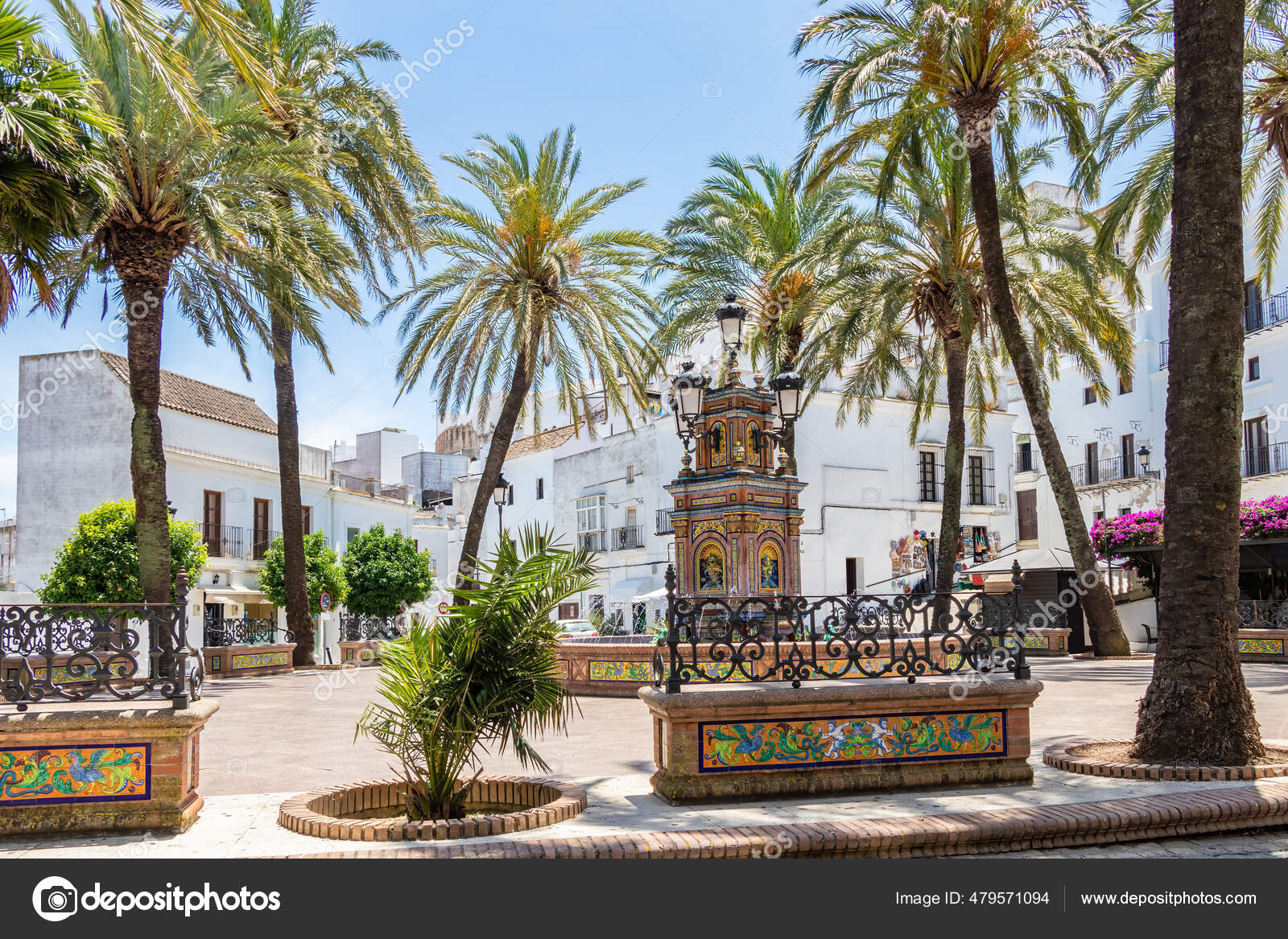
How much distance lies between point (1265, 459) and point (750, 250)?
17.6m

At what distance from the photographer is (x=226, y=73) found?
16.9 m

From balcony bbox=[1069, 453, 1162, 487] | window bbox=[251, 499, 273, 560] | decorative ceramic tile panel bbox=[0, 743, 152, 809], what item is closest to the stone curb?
decorative ceramic tile panel bbox=[0, 743, 152, 809]

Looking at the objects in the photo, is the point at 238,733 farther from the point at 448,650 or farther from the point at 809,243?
the point at 809,243

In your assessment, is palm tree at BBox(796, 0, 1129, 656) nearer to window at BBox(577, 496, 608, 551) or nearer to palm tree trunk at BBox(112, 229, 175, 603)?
palm tree trunk at BBox(112, 229, 175, 603)

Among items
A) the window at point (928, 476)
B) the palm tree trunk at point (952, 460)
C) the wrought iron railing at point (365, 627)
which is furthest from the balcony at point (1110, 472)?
the wrought iron railing at point (365, 627)

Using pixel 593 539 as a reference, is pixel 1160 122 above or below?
above

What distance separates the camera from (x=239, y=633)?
24.8 metres

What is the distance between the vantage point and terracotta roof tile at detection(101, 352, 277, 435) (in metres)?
30.6

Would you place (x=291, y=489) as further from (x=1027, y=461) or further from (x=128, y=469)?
(x=1027, y=461)

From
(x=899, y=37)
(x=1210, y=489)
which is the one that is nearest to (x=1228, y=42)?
(x=1210, y=489)

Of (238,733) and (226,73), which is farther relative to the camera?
(226,73)

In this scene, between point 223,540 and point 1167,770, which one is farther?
point 223,540
